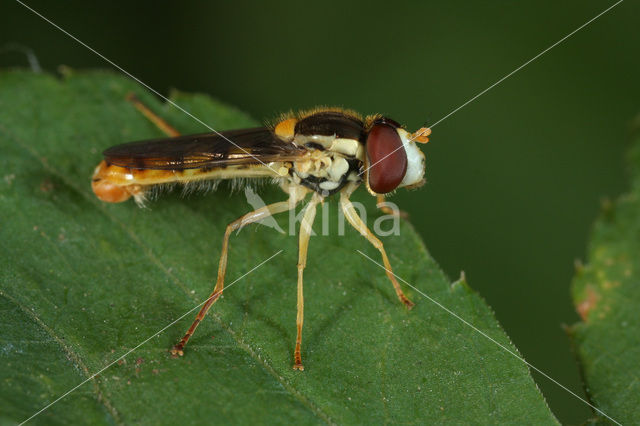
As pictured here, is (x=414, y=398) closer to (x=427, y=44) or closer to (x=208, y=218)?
(x=208, y=218)

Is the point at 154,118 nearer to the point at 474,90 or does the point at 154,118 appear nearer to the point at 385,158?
the point at 385,158

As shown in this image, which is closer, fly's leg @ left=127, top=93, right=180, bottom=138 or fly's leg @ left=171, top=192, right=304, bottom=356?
fly's leg @ left=171, top=192, right=304, bottom=356

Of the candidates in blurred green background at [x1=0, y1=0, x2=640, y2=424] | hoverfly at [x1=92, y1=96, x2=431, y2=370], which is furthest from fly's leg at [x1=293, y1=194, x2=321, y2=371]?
blurred green background at [x1=0, y1=0, x2=640, y2=424]

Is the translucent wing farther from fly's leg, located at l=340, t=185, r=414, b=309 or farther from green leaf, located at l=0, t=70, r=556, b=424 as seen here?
fly's leg, located at l=340, t=185, r=414, b=309

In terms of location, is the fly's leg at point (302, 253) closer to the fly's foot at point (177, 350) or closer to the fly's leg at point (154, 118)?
the fly's foot at point (177, 350)

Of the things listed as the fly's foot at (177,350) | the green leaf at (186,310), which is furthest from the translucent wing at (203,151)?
the fly's foot at (177,350)

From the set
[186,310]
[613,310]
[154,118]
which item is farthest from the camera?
[154,118]

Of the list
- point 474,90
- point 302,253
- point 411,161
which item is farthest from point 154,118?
point 474,90

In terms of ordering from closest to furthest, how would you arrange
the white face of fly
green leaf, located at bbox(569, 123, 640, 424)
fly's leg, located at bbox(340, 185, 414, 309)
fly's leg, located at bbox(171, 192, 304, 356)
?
fly's leg, located at bbox(171, 192, 304, 356), green leaf, located at bbox(569, 123, 640, 424), fly's leg, located at bbox(340, 185, 414, 309), the white face of fly
